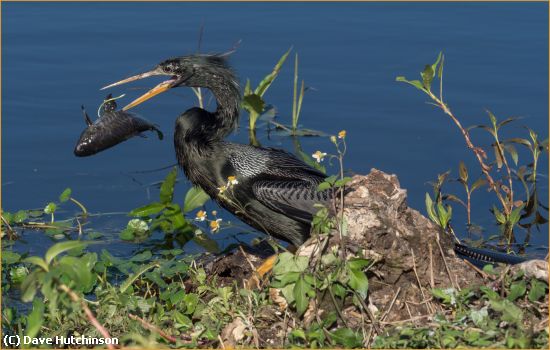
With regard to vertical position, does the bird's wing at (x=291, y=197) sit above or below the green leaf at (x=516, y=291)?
A: below

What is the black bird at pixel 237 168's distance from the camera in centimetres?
619

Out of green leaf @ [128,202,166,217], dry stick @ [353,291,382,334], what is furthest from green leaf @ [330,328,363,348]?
green leaf @ [128,202,166,217]

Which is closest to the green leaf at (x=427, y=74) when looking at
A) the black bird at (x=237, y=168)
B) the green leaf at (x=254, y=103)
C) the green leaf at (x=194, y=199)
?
the black bird at (x=237, y=168)

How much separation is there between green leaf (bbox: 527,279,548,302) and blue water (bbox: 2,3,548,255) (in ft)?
7.14

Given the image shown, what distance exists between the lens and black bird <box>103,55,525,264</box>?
6191 millimetres

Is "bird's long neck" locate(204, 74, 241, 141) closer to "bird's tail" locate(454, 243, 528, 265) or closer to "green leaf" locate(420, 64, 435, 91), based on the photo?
"green leaf" locate(420, 64, 435, 91)

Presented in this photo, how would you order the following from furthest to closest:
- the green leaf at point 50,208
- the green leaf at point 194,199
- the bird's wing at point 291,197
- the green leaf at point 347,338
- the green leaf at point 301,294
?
the green leaf at point 194,199
the green leaf at point 50,208
the bird's wing at point 291,197
the green leaf at point 301,294
the green leaf at point 347,338

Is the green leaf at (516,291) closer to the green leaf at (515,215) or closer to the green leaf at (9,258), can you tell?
the green leaf at (515,215)

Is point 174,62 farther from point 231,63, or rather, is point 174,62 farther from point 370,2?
point 370,2

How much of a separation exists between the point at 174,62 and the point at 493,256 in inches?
90.3

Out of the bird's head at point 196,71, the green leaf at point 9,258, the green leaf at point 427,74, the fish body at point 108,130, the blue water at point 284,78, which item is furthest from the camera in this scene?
the blue water at point 284,78

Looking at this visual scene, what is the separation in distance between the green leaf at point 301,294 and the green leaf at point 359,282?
0.65ft

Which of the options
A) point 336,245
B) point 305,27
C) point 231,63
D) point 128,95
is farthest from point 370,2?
point 336,245

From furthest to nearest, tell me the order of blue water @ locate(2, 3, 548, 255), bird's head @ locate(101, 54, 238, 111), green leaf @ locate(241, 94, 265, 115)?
green leaf @ locate(241, 94, 265, 115)
blue water @ locate(2, 3, 548, 255)
bird's head @ locate(101, 54, 238, 111)
